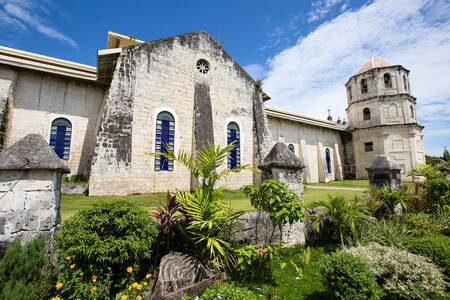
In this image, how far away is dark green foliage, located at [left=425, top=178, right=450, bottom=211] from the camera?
21.3 feet

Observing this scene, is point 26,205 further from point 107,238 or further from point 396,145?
point 396,145

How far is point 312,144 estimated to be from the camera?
20812 millimetres

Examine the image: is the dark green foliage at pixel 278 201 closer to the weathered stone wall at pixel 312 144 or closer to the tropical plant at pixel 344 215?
the tropical plant at pixel 344 215

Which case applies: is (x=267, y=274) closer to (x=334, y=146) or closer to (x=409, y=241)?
(x=409, y=241)

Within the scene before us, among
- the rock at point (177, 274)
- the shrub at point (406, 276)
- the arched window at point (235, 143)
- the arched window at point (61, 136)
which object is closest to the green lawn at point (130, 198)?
the rock at point (177, 274)

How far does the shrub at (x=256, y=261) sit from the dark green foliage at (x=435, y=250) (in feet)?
9.30

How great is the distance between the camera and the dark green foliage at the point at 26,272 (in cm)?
254

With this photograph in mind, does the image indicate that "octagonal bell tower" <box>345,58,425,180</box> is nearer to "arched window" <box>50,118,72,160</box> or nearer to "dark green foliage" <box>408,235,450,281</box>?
"dark green foliage" <box>408,235,450,281</box>

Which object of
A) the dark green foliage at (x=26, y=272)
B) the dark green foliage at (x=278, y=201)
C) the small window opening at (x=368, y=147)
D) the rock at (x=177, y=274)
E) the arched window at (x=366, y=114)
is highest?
the arched window at (x=366, y=114)

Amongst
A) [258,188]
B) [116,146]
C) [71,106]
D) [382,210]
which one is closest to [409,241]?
[382,210]

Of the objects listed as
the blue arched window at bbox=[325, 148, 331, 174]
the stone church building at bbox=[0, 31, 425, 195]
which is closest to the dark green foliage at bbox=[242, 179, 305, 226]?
the stone church building at bbox=[0, 31, 425, 195]

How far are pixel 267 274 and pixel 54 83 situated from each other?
12898 millimetres

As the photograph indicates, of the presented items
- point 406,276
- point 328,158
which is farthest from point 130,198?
point 328,158

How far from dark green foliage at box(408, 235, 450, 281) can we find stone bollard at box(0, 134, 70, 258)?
6.73 meters
